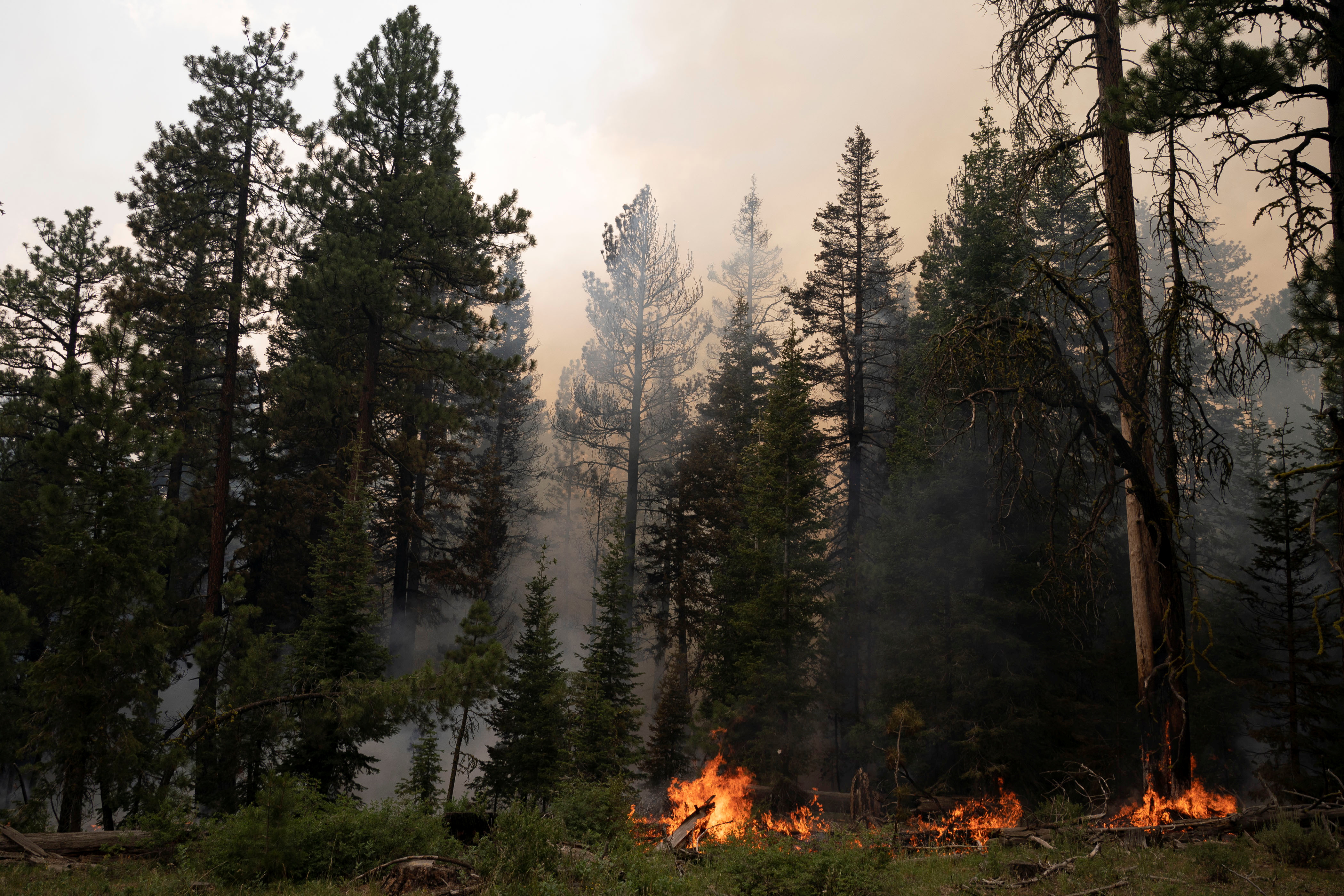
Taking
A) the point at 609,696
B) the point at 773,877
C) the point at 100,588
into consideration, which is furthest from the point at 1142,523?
the point at 100,588

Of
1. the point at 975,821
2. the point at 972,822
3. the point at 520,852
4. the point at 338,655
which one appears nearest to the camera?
the point at 520,852

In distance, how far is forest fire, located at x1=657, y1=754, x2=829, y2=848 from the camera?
1448cm

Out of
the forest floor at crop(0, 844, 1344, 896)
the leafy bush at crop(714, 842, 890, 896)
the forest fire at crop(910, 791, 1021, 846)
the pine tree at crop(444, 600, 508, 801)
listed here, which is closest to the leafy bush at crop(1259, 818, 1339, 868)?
the forest floor at crop(0, 844, 1344, 896)

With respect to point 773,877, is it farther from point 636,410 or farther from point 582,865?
point 636,410

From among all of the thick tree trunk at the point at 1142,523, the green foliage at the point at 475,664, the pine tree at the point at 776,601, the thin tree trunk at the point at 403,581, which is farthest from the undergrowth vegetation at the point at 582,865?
the thin tree trunk at the point at 403,581

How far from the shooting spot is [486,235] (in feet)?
64.1

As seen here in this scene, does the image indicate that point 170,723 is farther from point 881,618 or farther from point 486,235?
point 881,618

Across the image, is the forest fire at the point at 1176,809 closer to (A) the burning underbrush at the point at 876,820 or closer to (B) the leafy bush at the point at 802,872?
(A) the burning underbrush at the point at 876,820

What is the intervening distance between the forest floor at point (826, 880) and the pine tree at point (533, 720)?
9.07 metres

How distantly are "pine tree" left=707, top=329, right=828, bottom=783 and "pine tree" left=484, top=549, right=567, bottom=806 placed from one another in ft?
14.4

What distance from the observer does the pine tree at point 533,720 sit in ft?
55.7

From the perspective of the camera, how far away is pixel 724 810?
55.2ft

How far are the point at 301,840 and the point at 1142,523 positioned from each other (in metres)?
11.5

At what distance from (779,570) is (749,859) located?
1243cm
